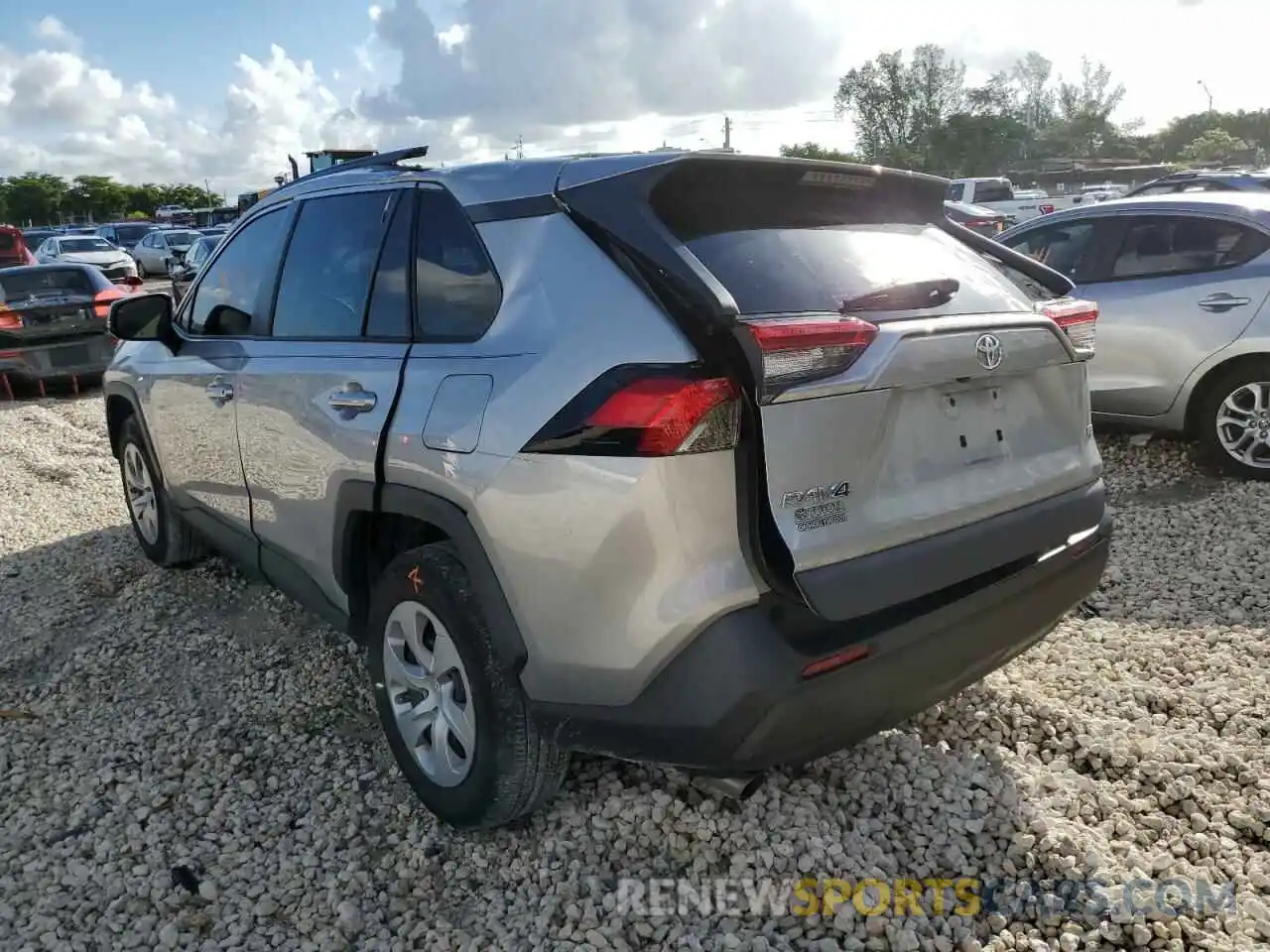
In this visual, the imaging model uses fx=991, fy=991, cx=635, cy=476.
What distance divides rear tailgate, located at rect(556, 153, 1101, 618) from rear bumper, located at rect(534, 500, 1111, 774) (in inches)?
4.4

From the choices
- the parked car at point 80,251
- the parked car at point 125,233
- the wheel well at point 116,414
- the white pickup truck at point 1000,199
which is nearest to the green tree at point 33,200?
the parked car at point 125,233

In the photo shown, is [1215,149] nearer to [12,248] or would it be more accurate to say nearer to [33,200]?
[12,248]

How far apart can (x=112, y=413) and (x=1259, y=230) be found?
245 inches

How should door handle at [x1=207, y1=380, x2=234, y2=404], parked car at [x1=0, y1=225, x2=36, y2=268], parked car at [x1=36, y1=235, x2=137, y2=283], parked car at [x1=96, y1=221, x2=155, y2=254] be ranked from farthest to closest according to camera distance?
1. parked car at [x1=96, y1=221, x2=155, y2=254]
2. parked car at [x1=36, y1=235, x2=137, y2=283]
3. parked car at [x1=0, y1=225, x2=36, y2=268]
4. door handle at [x1=207, y1=380, x2=234, y2=404]

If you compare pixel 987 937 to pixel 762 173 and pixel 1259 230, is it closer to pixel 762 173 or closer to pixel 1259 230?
pixel 762 173

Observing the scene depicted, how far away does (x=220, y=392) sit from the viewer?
3.70m

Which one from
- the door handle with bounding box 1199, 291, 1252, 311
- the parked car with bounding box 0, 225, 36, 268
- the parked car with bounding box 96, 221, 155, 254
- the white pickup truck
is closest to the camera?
the door handle with bounding box 1199, 291, 1252, 311

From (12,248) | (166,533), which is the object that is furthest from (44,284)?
(12,248)

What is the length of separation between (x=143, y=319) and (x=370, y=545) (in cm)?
201

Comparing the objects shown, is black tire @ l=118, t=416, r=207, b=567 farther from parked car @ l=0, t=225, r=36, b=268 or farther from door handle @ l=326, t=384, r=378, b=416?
parked car @ l=0, t=225, r=36, b=268

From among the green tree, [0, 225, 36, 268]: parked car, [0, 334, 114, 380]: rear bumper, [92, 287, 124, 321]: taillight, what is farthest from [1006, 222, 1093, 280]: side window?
the green tree

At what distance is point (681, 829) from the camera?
2.70 metres

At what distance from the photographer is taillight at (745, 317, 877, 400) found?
2.05m

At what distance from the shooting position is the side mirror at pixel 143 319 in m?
4.22
